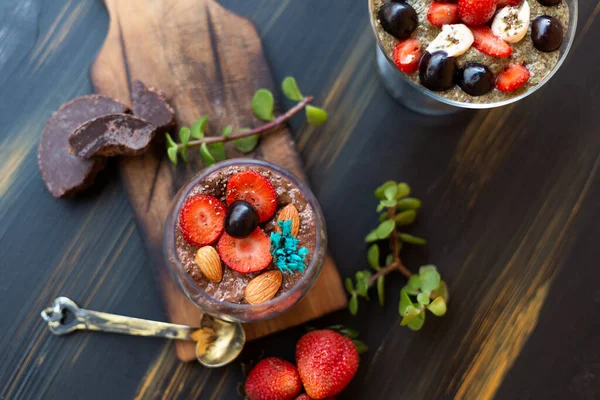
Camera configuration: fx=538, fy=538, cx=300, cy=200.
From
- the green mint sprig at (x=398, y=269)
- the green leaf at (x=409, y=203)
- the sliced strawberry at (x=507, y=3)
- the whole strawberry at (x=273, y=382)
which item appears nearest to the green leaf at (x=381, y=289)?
the green mint sprig at (x=398, y=269)

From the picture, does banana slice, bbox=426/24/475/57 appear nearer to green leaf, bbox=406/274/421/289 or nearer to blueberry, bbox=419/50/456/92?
blueberry, bbox=419/50/456/92

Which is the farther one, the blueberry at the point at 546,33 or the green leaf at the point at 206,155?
the green leaf at the point at 206,155

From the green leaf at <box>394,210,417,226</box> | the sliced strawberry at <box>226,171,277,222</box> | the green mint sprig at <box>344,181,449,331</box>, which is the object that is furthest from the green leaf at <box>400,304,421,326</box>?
the sliced strawberry at <box>226,171,277,222</box>

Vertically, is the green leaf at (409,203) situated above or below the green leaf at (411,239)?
above

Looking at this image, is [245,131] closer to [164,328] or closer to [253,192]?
[253,192]

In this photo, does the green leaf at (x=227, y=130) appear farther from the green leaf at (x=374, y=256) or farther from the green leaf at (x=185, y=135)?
the green leaf at (x=374, y=256)

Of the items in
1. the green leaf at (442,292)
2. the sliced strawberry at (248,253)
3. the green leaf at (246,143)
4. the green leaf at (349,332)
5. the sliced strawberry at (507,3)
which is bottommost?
the green leaf at (349,332)
